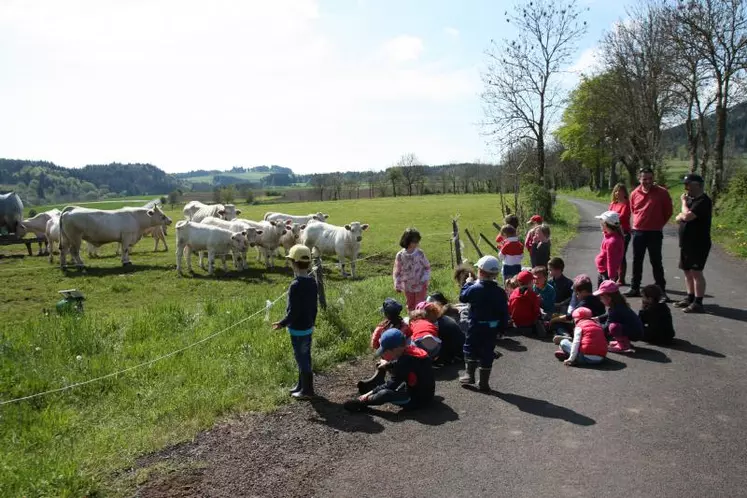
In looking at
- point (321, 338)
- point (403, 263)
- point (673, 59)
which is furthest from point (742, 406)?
point (673, 59)

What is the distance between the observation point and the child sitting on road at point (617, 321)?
7.68 m

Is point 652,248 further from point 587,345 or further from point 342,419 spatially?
point 342,419

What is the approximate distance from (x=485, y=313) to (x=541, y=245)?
5.00 meters

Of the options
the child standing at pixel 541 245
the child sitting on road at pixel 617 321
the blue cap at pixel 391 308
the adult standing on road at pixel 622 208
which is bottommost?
the child sitting on road at pixel 617 321

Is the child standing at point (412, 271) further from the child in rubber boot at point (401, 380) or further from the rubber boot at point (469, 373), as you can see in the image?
the child in rubber boot at point (401, 380)

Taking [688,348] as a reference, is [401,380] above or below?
above

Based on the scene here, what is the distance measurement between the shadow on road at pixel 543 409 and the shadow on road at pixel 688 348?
9.33ft

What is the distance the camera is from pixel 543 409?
5.94 meters

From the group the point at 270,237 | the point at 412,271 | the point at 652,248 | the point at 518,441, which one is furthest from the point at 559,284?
the point at 270,237

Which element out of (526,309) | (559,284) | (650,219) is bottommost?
(526,309)

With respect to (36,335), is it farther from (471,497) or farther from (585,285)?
(585,285)

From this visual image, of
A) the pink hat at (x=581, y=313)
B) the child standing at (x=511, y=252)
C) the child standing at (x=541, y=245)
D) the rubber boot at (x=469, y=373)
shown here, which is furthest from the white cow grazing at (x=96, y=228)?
the pink hat at (x=581, y=313)

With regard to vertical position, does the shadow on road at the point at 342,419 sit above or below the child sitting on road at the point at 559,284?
below

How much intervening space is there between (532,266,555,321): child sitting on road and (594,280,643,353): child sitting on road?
1439 millimetres
